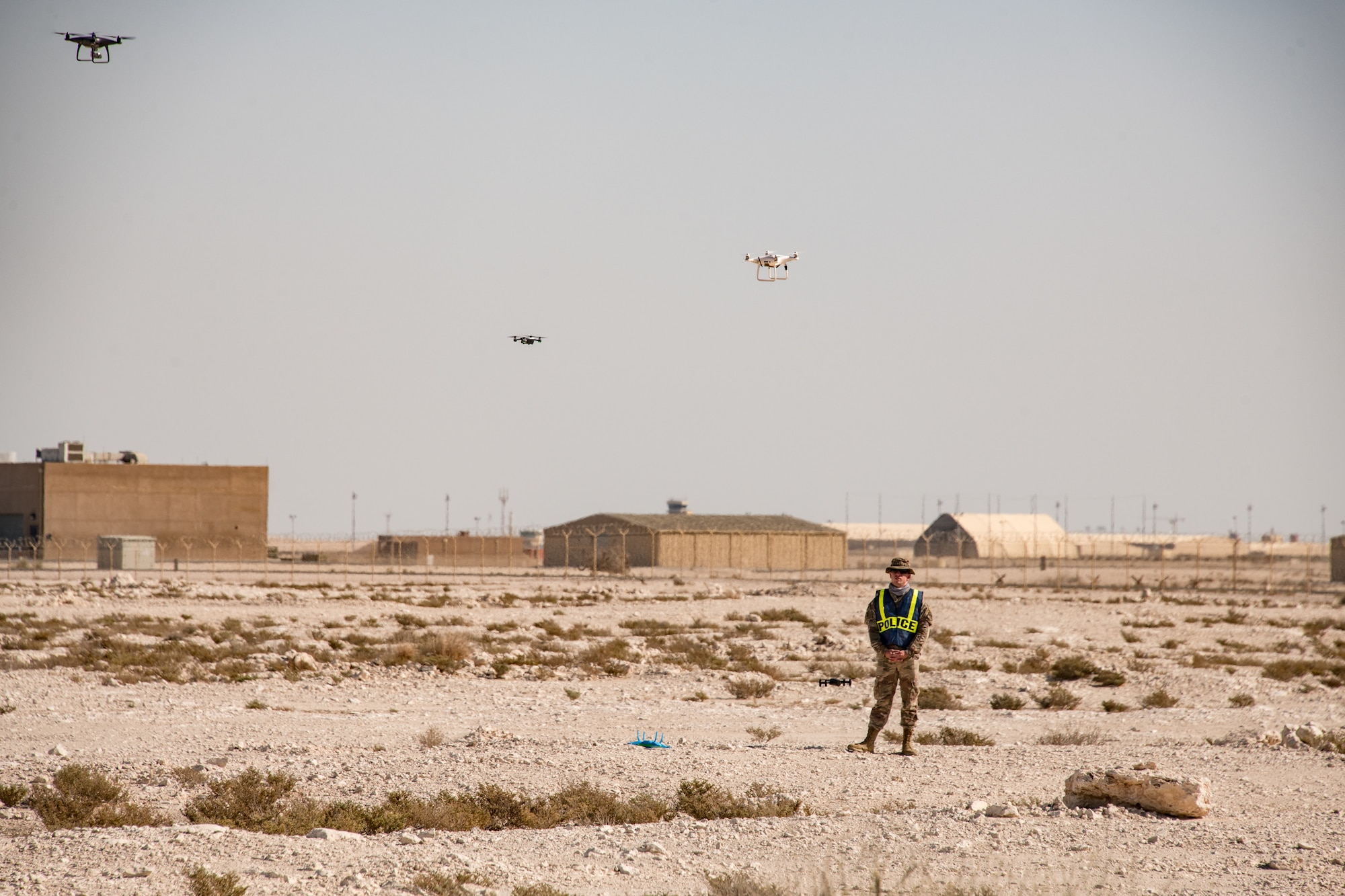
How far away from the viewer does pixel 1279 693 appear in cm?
→ 2020

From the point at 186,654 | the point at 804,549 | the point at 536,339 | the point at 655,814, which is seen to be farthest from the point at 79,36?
the point at 804,549

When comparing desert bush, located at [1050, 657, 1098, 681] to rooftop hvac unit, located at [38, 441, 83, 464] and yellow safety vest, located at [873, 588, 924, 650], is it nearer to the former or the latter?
yellow safety vest, located at [873, 588, 924, 650]

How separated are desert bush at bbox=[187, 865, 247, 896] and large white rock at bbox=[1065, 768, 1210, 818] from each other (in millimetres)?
6322

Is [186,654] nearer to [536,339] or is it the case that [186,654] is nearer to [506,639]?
[506,639]

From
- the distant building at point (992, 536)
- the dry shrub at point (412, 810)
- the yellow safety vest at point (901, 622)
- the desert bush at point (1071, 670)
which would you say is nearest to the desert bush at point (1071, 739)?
the yellow safety vest at point (901, 622)

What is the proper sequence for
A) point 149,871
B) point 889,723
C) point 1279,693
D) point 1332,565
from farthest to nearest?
point 1332,565, point 1279,693, point 889,723, point 149,871

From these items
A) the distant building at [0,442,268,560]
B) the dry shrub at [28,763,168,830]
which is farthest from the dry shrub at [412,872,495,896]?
the distant building at [0,442,268,560]

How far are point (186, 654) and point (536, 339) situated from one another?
346 inches

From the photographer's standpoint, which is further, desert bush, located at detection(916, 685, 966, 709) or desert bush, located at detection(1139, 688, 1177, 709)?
desert bush, located at detection(1139, 688, 1177, 709)

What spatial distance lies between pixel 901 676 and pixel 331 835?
6.03 meters

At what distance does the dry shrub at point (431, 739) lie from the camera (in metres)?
13.3

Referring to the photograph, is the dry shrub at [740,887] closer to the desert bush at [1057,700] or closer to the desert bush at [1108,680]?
the desert bush at [1057,700]

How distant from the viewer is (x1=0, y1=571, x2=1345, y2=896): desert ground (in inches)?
320

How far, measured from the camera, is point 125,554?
193 feet
